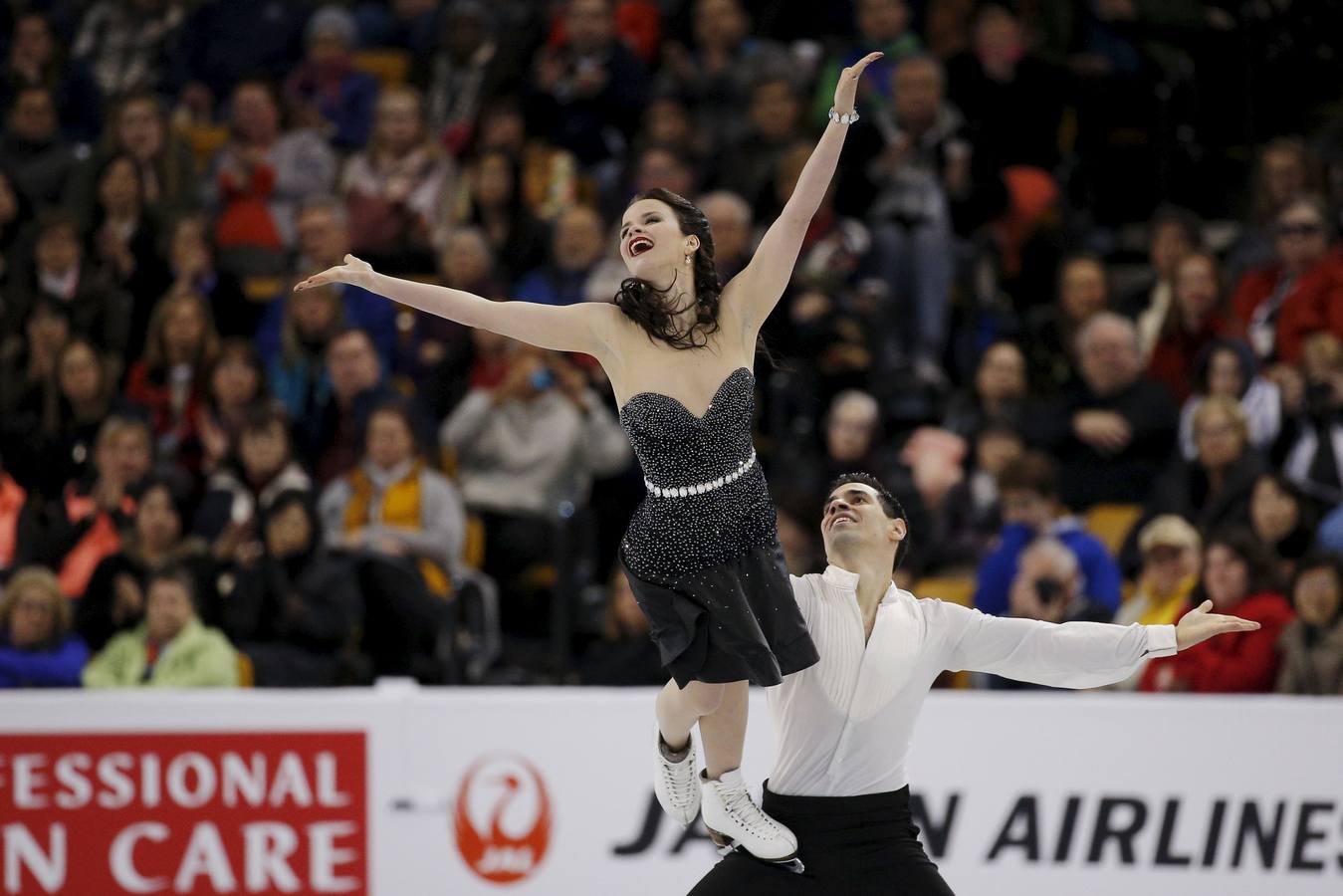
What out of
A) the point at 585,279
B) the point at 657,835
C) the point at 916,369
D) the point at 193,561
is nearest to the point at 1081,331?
the point at 916,369

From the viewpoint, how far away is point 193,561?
7797mm

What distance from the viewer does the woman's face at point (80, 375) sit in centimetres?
898

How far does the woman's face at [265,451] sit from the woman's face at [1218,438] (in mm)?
3648

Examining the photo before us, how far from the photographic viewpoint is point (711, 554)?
4.36 m

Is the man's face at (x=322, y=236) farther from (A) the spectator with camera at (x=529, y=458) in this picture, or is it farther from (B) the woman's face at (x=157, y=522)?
(B) the woman's face at (x=157, y=522)

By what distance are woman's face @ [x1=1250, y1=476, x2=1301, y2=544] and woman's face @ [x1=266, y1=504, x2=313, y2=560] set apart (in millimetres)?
3559

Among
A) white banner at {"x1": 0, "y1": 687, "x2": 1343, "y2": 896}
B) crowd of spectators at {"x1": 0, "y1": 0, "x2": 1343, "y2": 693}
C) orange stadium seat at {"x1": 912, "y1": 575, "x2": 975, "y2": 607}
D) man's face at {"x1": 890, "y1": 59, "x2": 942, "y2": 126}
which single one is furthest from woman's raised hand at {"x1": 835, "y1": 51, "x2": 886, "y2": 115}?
man's face at {"x1": 890, "y1": 59, "x2": 942, "y2": 126}

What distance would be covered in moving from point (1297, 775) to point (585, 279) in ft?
12.8

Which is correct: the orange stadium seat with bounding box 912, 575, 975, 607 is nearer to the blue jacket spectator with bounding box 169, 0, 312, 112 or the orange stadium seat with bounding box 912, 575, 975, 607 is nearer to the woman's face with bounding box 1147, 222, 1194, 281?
the woman's face with bounding box 1147, 222, 1194, 281

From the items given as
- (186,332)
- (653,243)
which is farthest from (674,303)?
(186,332)

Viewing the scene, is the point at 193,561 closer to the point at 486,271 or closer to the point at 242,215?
the point at 486,271

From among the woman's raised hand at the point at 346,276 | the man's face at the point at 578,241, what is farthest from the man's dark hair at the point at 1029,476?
the woman's raised hand at the point at 346,276

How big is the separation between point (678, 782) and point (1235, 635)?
3.07 m

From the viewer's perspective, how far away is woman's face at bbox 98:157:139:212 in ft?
31.9
